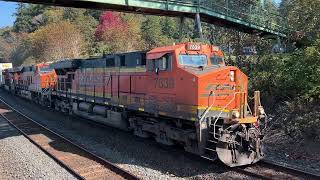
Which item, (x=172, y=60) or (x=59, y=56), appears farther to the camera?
(x=59, y=56)

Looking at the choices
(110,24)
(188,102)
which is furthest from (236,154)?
(110,24)

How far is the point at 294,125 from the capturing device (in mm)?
14086

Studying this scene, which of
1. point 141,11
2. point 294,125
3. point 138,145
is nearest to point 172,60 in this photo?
point 138,145

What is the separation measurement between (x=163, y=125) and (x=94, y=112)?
695cm

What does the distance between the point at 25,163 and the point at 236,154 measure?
263 inches

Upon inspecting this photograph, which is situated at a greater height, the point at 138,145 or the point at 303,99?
the point at 303,99

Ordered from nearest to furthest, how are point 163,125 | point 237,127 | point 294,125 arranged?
point 237,127
point 163,125
point 294,125

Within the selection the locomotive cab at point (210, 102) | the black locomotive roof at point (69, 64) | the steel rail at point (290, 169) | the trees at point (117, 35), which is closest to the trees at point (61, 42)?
the trees at point (117, 35)

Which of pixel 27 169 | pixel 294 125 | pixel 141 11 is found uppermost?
pixel 141 11

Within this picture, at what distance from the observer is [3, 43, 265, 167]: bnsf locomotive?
1099 cm

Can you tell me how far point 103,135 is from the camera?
16672 mm

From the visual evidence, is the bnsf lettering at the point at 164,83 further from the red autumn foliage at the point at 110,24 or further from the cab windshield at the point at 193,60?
the red autumn foliage at the point at 110,24

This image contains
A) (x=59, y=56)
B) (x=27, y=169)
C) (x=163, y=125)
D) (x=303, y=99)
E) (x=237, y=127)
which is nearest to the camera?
(x=237, y=127)

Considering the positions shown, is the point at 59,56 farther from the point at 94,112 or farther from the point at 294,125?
the point at 294,125
